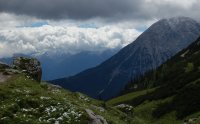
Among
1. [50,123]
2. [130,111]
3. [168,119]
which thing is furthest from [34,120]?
[168,119]

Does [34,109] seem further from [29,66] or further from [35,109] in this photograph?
[29,66]

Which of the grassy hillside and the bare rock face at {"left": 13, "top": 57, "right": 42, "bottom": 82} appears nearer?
the grassy hillside

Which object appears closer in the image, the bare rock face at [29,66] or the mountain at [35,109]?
the mountain at [35,109]

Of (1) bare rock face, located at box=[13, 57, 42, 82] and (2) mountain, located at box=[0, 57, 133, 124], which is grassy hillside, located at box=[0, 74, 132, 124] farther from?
(1) bare rock face, located at box=[13, 57, 42, 82]

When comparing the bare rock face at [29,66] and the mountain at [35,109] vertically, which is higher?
the bare rock face at [29,66]

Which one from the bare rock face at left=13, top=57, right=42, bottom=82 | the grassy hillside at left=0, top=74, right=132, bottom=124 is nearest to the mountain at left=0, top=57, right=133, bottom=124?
the grassy hillside at left=0, top=74, right=132, bottom=124

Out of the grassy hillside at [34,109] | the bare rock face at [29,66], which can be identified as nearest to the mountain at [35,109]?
the grassy hillside at [34,109]

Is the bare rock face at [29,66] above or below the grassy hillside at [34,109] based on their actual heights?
above

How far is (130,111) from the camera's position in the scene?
275 ft

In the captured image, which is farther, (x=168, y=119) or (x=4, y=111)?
(x=168, y=119)

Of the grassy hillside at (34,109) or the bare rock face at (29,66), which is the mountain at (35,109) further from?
the bare rock face at (29,66)

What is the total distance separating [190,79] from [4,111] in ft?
464

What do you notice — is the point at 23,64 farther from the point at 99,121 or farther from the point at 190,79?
the point at 190,79

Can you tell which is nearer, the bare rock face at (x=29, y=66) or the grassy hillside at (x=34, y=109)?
the grassy hillside at (x=34, y=109)
